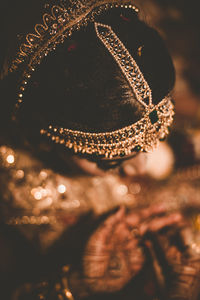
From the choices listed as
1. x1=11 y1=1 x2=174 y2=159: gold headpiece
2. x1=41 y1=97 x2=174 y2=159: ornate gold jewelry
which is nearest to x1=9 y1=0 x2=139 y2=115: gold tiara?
x1=11 y1=1 x2=174 y2=159: gold headpiece

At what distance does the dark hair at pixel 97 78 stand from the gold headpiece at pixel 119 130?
0.07ft

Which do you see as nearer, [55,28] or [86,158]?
[55,28]

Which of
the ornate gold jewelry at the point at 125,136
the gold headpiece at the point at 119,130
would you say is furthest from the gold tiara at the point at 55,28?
the ornate gold jewelry at the point at 125,136

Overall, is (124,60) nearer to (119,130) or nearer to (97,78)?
(97,78)

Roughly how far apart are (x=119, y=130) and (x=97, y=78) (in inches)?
7.3

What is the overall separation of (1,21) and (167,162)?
1.27 m

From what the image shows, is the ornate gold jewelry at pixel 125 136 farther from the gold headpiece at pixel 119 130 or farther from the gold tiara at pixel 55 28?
the gold tiara at pixel 55 28

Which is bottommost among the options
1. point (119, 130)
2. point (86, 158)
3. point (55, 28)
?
point (86, 158)

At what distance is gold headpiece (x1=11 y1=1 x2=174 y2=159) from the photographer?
601mm

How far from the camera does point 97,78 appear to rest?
0.60 metres

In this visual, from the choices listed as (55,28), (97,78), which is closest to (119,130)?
(97,78)

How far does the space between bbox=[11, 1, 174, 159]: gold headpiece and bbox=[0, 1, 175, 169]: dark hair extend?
0.07ft

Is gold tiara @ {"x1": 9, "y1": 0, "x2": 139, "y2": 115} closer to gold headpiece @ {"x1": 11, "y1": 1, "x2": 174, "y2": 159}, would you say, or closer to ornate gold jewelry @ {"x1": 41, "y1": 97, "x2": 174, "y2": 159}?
gold headpiece @ {"x1": 11, "y1": 1, "x2": 174, "y2": 159}

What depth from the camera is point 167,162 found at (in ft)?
4.80
